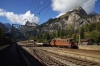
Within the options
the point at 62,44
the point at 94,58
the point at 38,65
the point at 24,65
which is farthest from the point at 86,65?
the point at 62,44

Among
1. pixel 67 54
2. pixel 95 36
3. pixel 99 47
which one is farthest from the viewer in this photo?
pixel 95 36

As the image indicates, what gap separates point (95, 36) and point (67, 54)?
57.4 m

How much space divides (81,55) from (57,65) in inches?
290

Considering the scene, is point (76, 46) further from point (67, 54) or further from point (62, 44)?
point (67, 54)

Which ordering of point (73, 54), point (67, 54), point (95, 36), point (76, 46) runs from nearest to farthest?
1. point (73, 54)
2. point (67, 54)
3. point (76, 46)
4. point (95, 36)

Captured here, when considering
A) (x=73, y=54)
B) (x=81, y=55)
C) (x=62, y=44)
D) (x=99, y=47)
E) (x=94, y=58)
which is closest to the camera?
(x=94, y=58)

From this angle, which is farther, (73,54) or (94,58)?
(73,54)

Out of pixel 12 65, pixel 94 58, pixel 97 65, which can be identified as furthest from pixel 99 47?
pixel 12 65

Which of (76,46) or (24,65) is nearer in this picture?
(24,65)

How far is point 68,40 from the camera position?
4588 cm

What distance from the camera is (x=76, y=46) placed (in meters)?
44.3

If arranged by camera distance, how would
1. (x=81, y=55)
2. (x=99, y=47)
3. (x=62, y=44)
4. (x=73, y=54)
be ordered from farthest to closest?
(x=62, y=44) < (x=99, y=47) < (x=73, y=54) < (x=81, y=55)

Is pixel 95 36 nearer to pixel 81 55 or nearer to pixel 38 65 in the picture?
pixel 81 55

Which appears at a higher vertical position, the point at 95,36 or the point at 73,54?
the point at 95,36
